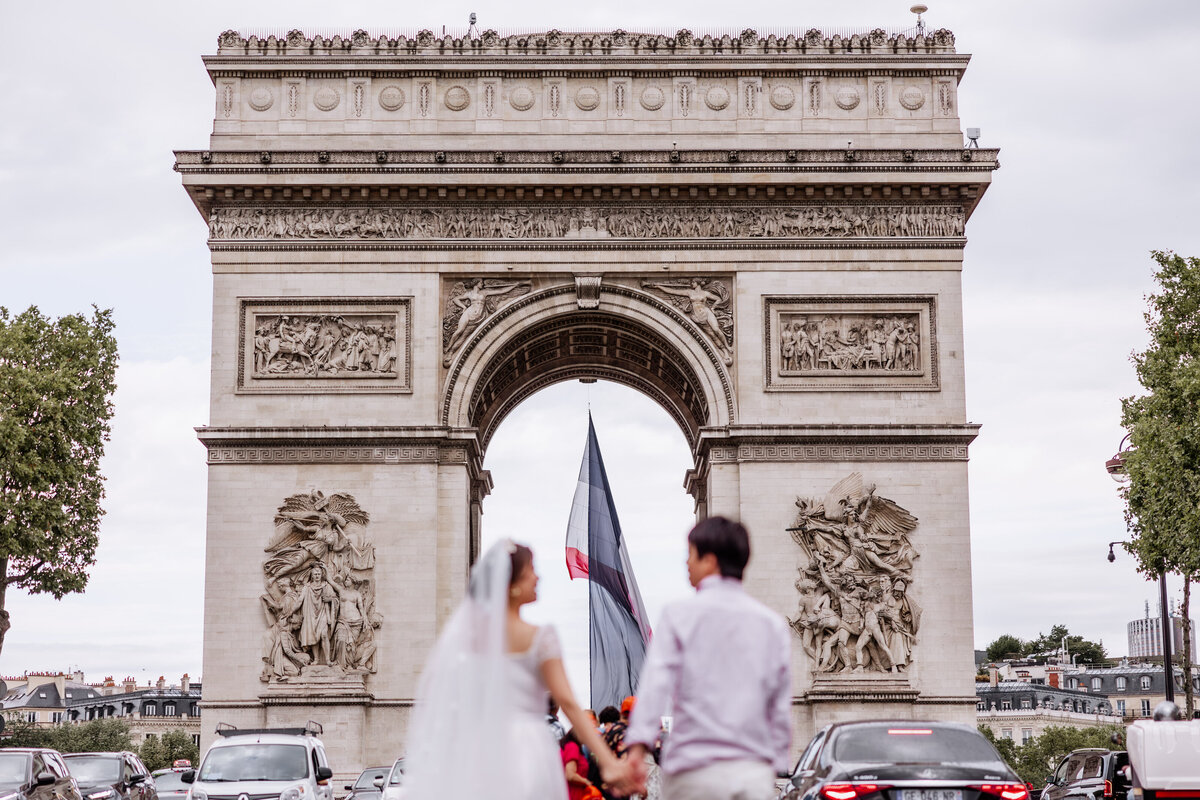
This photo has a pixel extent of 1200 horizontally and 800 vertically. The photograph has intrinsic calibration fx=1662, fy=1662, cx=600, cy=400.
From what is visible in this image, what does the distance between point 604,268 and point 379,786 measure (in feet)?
42.6

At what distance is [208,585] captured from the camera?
36.2 m

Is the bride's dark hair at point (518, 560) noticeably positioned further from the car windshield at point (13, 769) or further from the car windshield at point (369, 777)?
the car windshield at point (369, 777)

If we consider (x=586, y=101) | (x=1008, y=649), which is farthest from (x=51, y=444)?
(x=1008, y=649)

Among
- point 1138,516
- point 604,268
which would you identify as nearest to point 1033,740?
point 1138,516

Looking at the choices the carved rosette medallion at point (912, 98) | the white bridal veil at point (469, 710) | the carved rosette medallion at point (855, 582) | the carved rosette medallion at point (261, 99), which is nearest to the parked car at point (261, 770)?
the white bridal veil at point (469, 710)

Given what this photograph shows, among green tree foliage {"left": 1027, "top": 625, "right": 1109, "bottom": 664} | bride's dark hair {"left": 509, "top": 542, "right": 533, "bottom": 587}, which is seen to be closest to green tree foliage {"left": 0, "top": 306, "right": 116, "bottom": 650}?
bride's dark hair {"left": 509, "top": 542, "right": 533, "bottom": 587}

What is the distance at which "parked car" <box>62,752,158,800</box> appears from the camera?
88.9ft

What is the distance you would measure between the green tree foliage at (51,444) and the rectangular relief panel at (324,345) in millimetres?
6709

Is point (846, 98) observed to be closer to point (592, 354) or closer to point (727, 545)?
point (592, 354)

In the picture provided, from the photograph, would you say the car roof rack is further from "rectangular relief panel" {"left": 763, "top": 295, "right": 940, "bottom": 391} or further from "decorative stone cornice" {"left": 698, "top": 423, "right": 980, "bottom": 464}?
"rectangular relief panel" {"left": 763, "top": 295, "right": 940, "bottom": 391}

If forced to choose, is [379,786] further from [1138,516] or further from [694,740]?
[694,740]

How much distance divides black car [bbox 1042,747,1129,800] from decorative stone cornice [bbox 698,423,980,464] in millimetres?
9728

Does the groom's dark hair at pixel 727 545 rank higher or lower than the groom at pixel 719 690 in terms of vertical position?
higher

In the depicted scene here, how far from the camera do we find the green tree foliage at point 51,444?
132 ft
